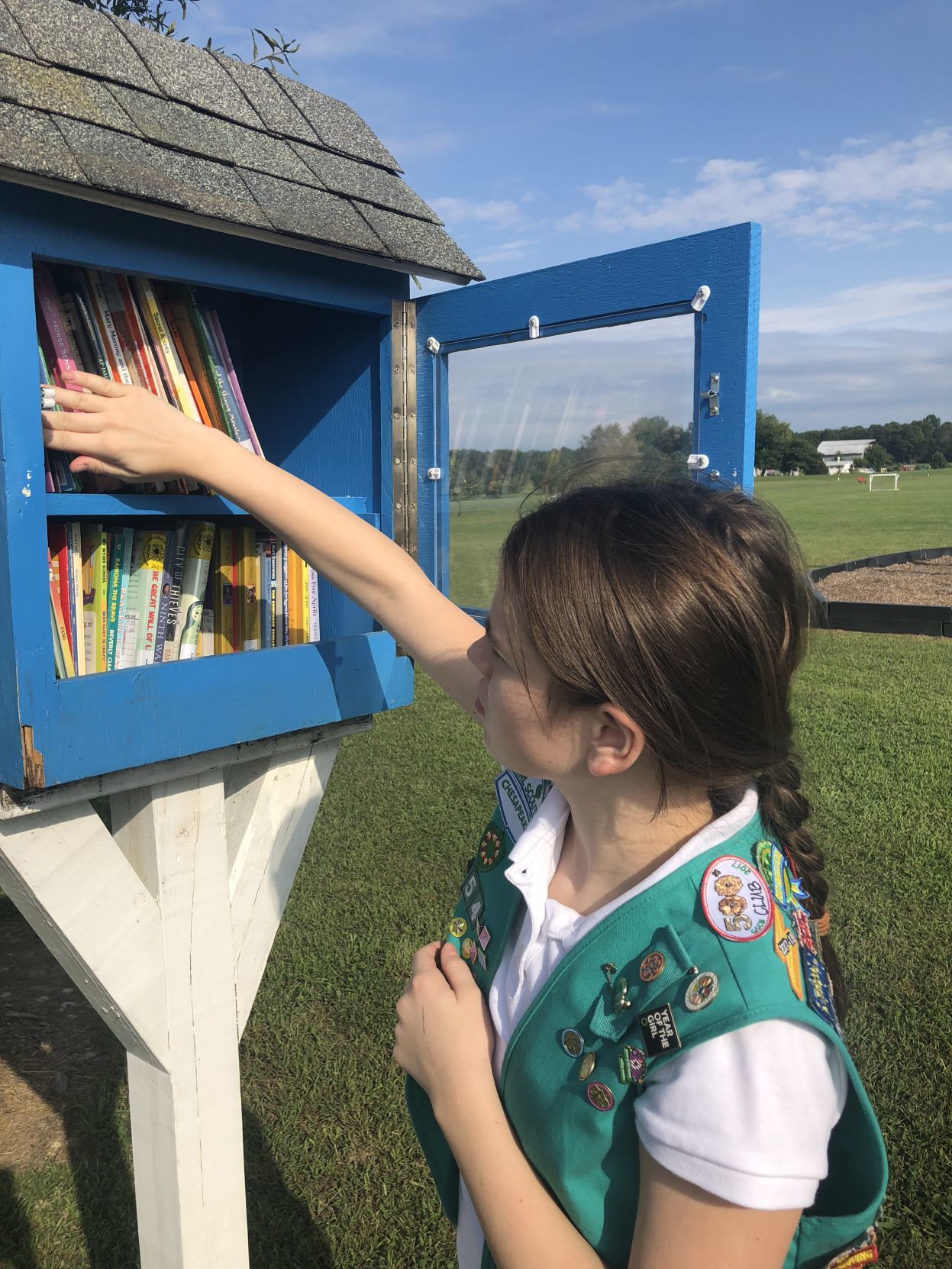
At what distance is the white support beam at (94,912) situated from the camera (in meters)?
1.56

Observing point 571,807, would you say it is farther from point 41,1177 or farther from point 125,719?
point 41,1177

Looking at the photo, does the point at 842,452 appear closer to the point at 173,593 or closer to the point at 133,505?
the point at 173,593

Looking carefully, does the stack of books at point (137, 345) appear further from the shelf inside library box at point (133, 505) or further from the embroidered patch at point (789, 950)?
the embroidered patch at point (789, 950)

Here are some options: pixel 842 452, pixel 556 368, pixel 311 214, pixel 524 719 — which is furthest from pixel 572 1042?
pixel 842 452

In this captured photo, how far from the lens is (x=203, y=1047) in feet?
5.92

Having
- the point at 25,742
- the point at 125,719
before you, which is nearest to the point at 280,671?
the point at 125,719

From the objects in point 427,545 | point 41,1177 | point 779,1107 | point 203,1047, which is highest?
point 427,545

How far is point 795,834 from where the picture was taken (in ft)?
4.58

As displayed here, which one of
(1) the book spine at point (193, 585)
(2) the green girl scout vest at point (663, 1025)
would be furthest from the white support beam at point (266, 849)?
(2) the green girl scout vest at point (663, 1025)

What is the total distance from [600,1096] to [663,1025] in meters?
0.13

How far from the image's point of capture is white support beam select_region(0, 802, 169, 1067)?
1563 millimetres

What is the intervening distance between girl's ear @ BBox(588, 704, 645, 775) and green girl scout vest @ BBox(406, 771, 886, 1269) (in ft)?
0.46

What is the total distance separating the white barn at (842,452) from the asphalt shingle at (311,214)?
8657 centimetres

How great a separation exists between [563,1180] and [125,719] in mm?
938
